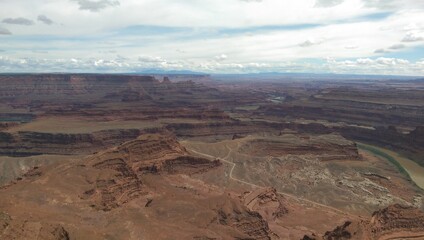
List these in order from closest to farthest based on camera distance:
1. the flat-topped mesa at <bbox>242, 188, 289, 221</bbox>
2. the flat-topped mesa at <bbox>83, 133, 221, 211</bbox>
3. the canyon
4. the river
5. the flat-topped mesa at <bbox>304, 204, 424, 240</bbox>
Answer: the flat-topped mesa at <bbox>304, 204, 424, 240</bbox> → the canyon → the flat-topped mesa at <bbox>83, 133, 221, 211</bbox> → the flat-topped mesa at <bbox>242, 188, 289, 221</bbox> → the river

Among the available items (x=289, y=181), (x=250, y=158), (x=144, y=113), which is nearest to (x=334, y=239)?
(x=289, y=181)

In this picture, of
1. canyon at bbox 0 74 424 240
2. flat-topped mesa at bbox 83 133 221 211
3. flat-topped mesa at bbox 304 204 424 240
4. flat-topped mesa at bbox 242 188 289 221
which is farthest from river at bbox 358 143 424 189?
flat-topped mesa at bbox 83 133 221 211

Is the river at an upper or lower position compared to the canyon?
lower

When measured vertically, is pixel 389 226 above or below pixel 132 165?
above

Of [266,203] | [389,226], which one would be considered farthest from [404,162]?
[389,226]

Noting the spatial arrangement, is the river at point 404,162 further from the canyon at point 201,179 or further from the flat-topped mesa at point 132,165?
the flat-topped mesa at point 132,165

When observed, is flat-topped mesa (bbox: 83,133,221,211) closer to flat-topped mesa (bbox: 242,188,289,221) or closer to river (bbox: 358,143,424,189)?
flat-topped mesa (bbox: 242,188,289,221)

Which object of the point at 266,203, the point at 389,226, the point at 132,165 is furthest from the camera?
the point at 132,165

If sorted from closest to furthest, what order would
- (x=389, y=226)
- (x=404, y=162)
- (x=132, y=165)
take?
(x=389, y=226), (x=132, y=165), (x=404, y=162)

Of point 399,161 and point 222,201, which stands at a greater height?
point 222,201

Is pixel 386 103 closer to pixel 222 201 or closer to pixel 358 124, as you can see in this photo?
pixel 358 124

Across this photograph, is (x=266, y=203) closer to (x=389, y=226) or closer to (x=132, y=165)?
(x=389, y=226)
